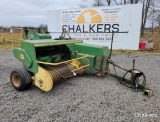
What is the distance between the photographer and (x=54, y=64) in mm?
3096

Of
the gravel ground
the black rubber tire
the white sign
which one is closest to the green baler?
the black rubber tire

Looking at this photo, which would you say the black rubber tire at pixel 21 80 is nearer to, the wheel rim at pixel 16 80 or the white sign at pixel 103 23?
the wheel rim at pixel 16 80

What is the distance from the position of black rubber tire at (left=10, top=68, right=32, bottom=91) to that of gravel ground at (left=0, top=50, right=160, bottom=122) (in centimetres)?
11

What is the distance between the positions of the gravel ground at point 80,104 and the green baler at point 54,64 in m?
0.21

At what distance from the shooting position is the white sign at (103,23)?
9693mm

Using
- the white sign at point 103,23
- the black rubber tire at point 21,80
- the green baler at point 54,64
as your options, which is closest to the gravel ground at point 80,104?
the black rubber tire at point 21,80

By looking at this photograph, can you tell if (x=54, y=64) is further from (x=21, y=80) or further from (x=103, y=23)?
(x=103, y=23)

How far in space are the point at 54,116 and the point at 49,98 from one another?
66 cm

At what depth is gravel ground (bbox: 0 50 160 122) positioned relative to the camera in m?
2.54

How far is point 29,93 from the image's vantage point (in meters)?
3.42

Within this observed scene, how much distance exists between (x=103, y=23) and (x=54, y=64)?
25.8 ft

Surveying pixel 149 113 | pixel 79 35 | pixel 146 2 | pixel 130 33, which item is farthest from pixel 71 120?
pixel 146 2

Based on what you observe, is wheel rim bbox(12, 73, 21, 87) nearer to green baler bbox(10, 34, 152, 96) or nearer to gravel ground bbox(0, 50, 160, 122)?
green baler bbox(10, 34, 152, 96)

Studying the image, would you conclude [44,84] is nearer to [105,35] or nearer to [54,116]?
[54,116]
